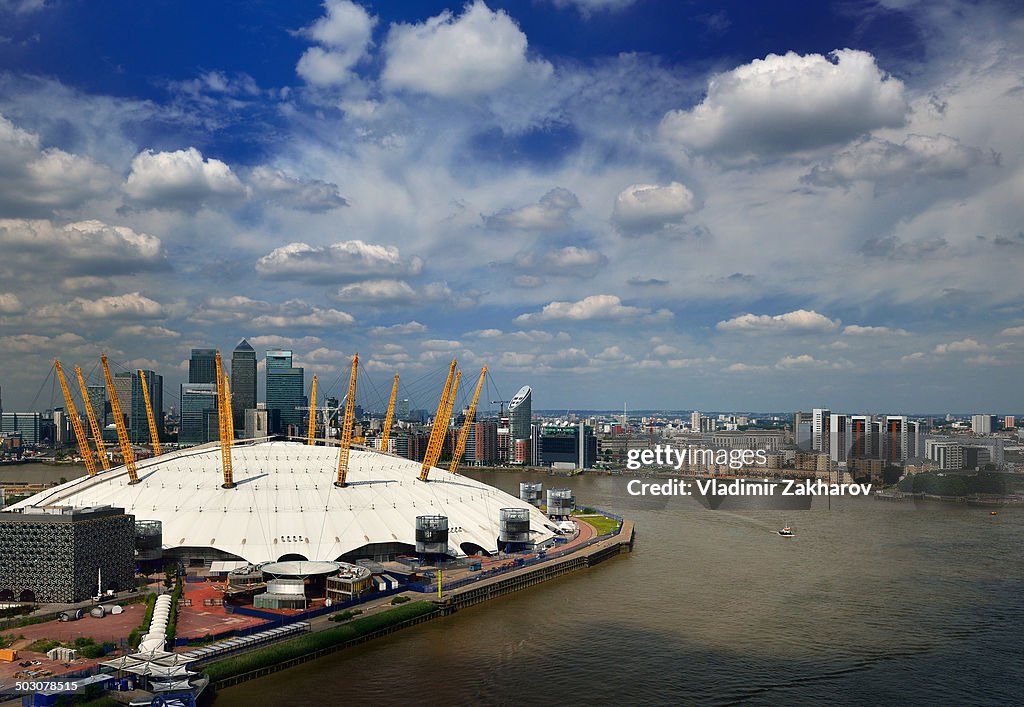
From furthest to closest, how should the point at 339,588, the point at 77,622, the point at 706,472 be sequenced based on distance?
1. the point at 706,472
2. the point at 339,588
3. the point at 77,622

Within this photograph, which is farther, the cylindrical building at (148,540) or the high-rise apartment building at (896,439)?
the high-rise apartment building at (896,439)

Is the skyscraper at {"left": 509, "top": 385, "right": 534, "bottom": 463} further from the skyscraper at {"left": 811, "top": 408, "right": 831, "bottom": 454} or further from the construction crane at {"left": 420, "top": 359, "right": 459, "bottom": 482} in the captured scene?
the construction crane at {"left": 420, "top": 359, "right": 459, "bottom": 482}

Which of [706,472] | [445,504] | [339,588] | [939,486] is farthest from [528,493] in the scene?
[706,472]

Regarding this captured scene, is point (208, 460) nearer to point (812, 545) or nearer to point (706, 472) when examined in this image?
point (812, 545)

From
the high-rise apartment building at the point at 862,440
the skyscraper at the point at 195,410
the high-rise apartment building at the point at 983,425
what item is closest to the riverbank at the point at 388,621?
the high-rise apartment building at the point at 862,440

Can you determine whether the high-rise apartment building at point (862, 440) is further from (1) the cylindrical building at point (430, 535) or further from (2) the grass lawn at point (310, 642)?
(2) the grass lawn at point (310, 642)

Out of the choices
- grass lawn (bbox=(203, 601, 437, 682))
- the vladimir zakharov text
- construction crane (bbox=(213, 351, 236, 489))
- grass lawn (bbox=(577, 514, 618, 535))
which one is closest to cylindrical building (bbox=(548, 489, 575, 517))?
grass lawn (bbox=(577, 514, 618, 535))
